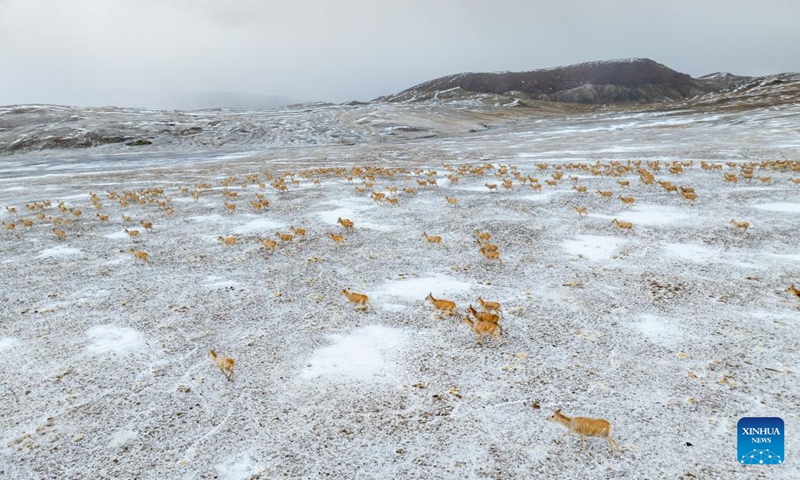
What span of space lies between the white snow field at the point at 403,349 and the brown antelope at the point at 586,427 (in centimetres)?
14

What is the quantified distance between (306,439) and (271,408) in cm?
92

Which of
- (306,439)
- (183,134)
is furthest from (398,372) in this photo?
(183,134)

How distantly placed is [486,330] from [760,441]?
3.98 meters

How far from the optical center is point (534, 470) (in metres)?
5.44

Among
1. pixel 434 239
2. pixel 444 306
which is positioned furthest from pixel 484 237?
pixel 444 306

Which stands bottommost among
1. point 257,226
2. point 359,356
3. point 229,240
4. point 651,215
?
point 359,356

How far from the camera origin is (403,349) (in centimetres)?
822

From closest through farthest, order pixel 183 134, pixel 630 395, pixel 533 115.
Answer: pixel 630 395 → pixel 183 134 → pixel 533 115

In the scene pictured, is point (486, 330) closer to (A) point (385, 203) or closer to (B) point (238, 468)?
(B) point (238, 468)

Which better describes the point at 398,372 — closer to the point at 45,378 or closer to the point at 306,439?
the point at 306,439

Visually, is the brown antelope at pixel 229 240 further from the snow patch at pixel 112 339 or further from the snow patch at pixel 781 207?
the snow patch at pixel 781 207

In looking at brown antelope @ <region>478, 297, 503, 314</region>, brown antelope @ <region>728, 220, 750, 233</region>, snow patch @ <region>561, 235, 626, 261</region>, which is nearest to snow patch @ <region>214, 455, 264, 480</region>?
→ brown antelope @ <region>478, 297, 503, 314</region>

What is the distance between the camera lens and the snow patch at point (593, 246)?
12.6 m

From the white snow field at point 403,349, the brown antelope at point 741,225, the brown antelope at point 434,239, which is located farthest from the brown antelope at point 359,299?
the brown antelope at point 741,225
